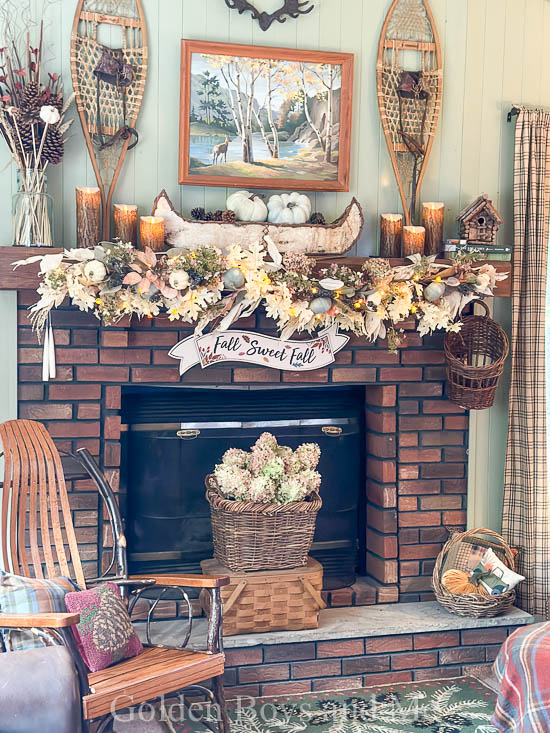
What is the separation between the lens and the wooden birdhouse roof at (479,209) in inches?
132

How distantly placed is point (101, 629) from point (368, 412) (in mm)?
1586

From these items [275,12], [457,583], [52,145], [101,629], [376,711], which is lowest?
[376,711]

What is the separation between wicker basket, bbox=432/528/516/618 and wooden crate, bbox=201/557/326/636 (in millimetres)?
548

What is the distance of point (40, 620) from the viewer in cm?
214

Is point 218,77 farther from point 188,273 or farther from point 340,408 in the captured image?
point 340,408

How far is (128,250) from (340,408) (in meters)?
1.21

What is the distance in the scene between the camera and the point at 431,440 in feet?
11.6

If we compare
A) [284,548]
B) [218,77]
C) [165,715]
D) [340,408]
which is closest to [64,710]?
[165,715]

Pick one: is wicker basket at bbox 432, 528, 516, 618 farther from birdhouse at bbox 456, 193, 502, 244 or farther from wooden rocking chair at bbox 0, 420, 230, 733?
birdhouse at bbox 456, 193, 502, 244

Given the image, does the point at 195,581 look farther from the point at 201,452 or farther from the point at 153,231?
the point at 153,231

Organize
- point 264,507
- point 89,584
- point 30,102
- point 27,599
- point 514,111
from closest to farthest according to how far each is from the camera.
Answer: point 27,599
point 89,584
point 30,102
point 264,507
point 514,111

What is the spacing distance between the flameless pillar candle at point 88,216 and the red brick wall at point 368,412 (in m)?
0.28

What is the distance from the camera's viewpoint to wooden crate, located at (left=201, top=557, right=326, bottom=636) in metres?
3.09

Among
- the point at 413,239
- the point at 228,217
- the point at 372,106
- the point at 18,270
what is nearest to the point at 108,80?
the point at 228,217
